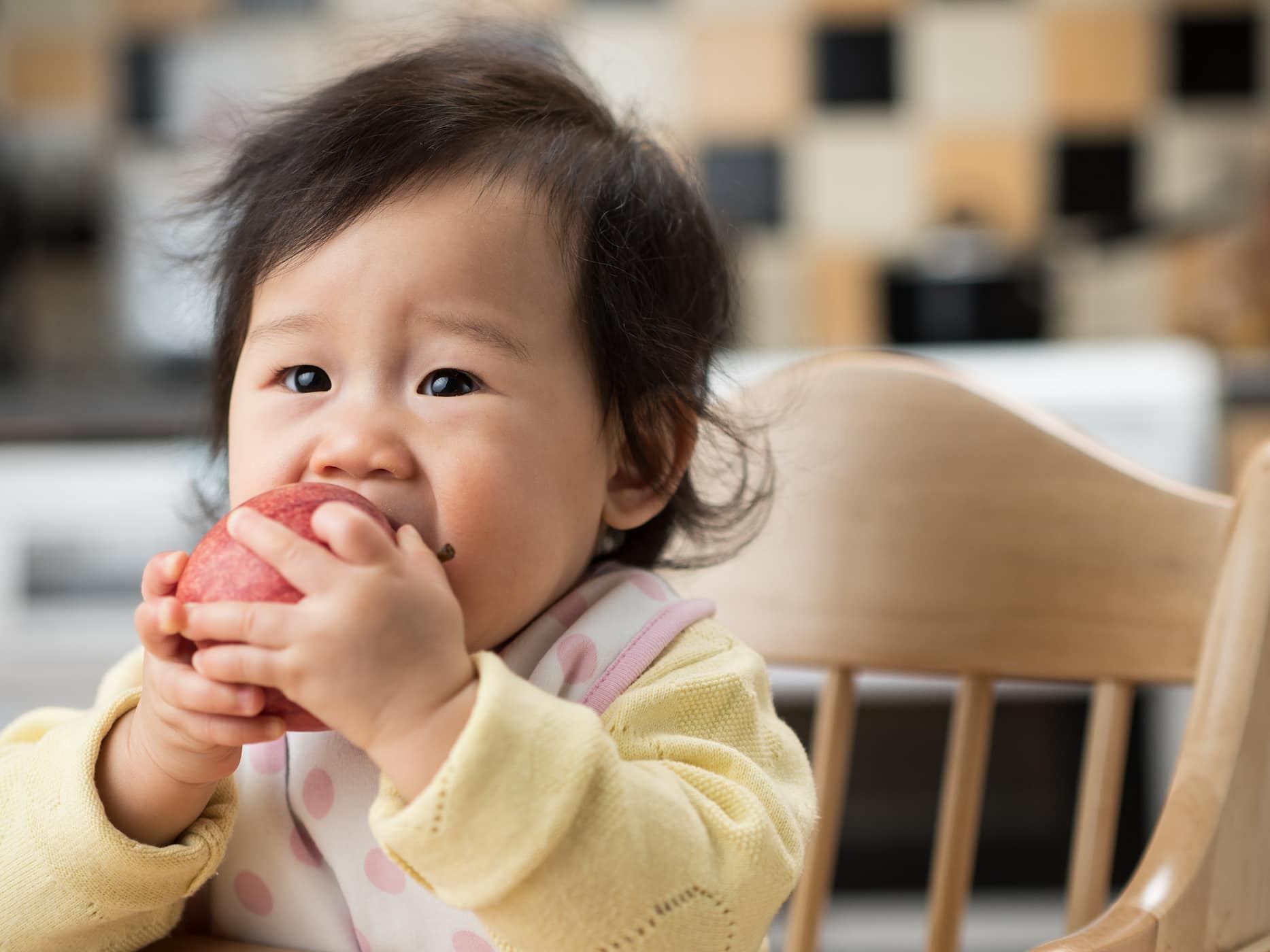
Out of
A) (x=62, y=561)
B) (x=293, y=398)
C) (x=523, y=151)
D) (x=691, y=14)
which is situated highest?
(x=691, y=14)

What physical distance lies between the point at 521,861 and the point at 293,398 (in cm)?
25

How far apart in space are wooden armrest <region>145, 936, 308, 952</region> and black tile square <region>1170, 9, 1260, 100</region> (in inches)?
86.5

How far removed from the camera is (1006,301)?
205cm

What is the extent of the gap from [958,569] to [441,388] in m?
0.38

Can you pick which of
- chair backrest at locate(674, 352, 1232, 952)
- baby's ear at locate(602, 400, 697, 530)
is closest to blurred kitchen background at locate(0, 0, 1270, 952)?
chair backrest at locate(674, 352, 1232, 952)

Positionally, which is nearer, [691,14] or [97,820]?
[97,820]

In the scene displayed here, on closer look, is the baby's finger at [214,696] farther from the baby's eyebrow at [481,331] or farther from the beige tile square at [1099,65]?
the beige tile square at [1099,65]

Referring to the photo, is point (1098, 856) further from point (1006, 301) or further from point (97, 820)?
point (1006, 301)

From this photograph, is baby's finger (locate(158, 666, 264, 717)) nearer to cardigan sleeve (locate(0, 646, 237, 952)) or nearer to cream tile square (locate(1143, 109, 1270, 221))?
cardigan sleeve (locate(0, 646, 237, 952))

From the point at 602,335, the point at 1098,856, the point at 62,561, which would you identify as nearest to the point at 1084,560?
the point at 1098,856

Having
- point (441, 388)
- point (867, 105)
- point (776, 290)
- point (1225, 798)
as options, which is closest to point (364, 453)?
point (441, 388)

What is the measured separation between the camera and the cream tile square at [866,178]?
7.76ft

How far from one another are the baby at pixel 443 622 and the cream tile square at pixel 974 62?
1707 mm

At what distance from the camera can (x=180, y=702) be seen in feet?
1.70
